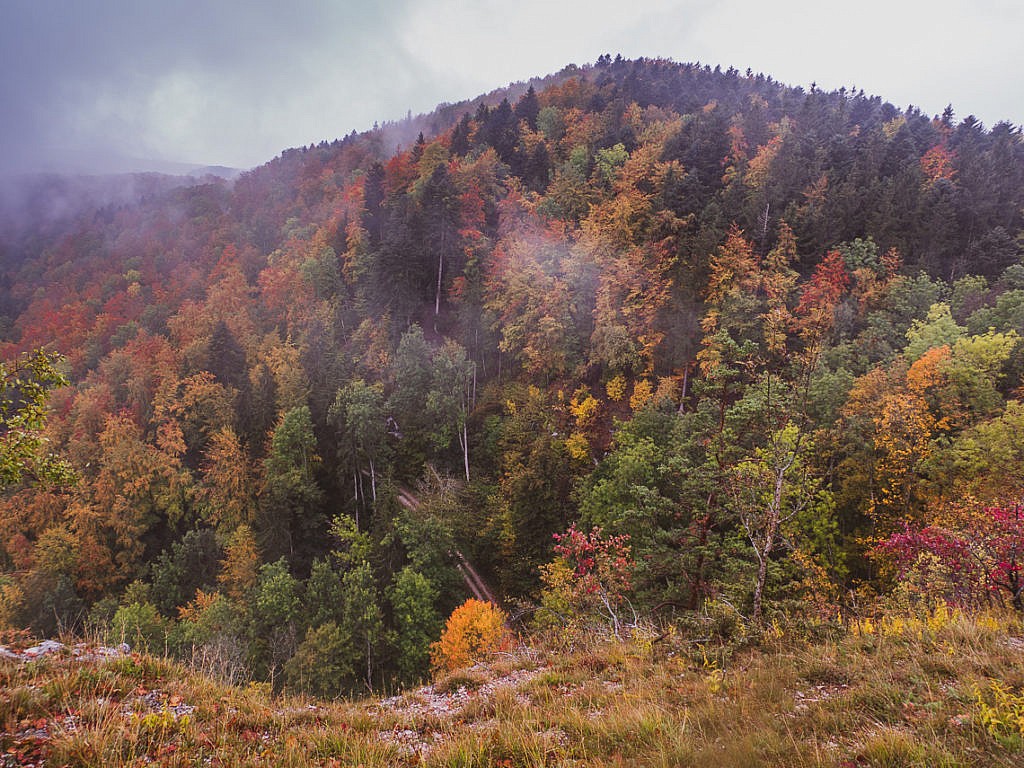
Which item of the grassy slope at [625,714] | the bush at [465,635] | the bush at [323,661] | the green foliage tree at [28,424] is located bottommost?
the bush at [323,661]

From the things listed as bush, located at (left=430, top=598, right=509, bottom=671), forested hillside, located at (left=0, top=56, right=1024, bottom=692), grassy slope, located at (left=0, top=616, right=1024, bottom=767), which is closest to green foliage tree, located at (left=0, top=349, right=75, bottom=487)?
forested hillside, located at (left=0, top=56, right=1024, bottom=692)

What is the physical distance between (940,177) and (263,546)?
58070 millimetres

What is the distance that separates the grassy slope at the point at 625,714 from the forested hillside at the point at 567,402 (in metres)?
1.86

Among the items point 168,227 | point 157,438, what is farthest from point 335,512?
point 168,227

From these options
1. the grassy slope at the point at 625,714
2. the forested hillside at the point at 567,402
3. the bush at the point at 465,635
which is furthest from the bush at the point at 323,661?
the grassy slope at the point at 625,714

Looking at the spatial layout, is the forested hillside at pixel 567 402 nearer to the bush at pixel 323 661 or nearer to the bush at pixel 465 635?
the bush at pixel 323 661

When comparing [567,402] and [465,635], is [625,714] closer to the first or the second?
[465,635]

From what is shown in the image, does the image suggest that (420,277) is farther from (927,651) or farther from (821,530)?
(927,651)

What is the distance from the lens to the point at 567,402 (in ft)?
103

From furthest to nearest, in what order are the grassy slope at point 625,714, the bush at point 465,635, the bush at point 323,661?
the bush at point 323,661 < the bush at point 465,635 < the grassy slope at point 625,714

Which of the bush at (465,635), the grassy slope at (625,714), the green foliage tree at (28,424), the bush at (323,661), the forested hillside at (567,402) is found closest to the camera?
the grassy slope at (625,714)

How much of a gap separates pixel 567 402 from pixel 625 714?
89.4ft

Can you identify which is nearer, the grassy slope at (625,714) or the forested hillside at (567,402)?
the grassy slope at (625,714)

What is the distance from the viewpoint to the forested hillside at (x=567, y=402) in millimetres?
14719
